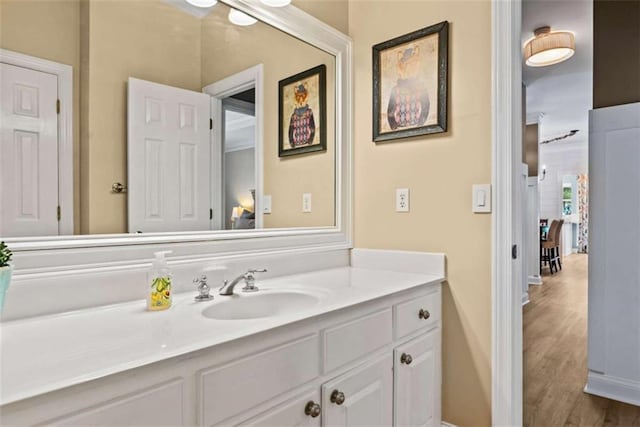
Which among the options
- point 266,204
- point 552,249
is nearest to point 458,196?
point 266,204

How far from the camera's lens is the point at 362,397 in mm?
1278

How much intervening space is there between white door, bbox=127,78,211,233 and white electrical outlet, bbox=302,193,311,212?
0.57m

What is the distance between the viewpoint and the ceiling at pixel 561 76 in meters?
3.12

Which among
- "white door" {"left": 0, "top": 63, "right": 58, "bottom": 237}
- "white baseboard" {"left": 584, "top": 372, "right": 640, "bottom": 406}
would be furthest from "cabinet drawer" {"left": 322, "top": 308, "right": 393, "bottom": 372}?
"white baseboard" {"left": 584, "top": 372, "right": 640, "bottom": 406}

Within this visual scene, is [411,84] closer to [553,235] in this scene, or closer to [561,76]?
[561,76]

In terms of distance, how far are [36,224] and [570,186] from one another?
1131cm

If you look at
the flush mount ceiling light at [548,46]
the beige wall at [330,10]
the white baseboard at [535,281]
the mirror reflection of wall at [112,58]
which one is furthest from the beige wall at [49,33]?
the white baseboard at [535,281]

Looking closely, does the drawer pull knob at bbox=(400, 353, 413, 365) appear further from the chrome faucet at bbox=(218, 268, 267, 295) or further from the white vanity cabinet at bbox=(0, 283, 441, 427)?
the chrome faucet at bbox=(218, 268, 267, 295)

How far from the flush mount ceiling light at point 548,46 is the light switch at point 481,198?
2.53 m

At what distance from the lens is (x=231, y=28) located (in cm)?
164

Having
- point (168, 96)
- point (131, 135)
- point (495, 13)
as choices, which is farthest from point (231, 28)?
point (495, 13)

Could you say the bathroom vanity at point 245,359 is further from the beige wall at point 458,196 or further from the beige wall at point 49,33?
the beige wall at point 49,33

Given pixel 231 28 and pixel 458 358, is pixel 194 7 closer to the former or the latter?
pixel 231 28

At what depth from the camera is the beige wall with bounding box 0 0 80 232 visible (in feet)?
3.55
